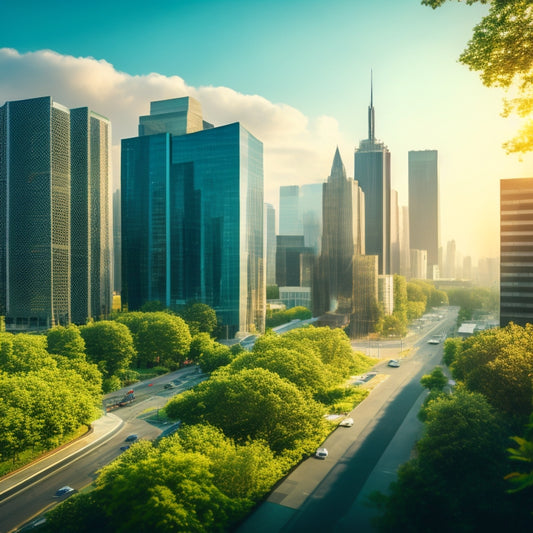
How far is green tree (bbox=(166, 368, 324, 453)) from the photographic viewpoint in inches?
1077

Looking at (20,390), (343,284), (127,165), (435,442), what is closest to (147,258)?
(127,165)

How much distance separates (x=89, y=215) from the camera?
80812 millimetres

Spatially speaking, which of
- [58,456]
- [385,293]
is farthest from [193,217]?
Answer: [58,456]

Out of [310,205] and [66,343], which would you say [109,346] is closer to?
[66,343]

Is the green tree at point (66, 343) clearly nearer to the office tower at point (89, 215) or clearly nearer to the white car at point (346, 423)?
the white car at point (346, 423)

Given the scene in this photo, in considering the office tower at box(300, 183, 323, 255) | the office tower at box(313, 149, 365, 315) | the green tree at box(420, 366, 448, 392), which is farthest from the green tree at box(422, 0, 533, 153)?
the office tower at box(300, 183, 323, 255)

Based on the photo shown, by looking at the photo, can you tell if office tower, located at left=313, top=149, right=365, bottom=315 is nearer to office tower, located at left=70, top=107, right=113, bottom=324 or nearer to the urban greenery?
office tower, located at left=70, top=107, right=113, bottom=324

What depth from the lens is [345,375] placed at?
48.7 metres

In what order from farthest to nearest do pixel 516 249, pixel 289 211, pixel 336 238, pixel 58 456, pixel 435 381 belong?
1. pixel 289 211
2. pixel 336 238
3. pixel 516 249
4. pixel 435 381
5. pixel 58 456

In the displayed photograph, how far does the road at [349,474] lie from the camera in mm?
21938

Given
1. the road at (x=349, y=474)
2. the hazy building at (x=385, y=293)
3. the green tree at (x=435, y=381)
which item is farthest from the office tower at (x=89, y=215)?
the green tree at (x=435, y=381)

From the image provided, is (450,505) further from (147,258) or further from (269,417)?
(147,258)

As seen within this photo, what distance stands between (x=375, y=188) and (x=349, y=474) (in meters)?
124

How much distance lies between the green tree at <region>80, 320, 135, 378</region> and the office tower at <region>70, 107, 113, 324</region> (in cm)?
2947
